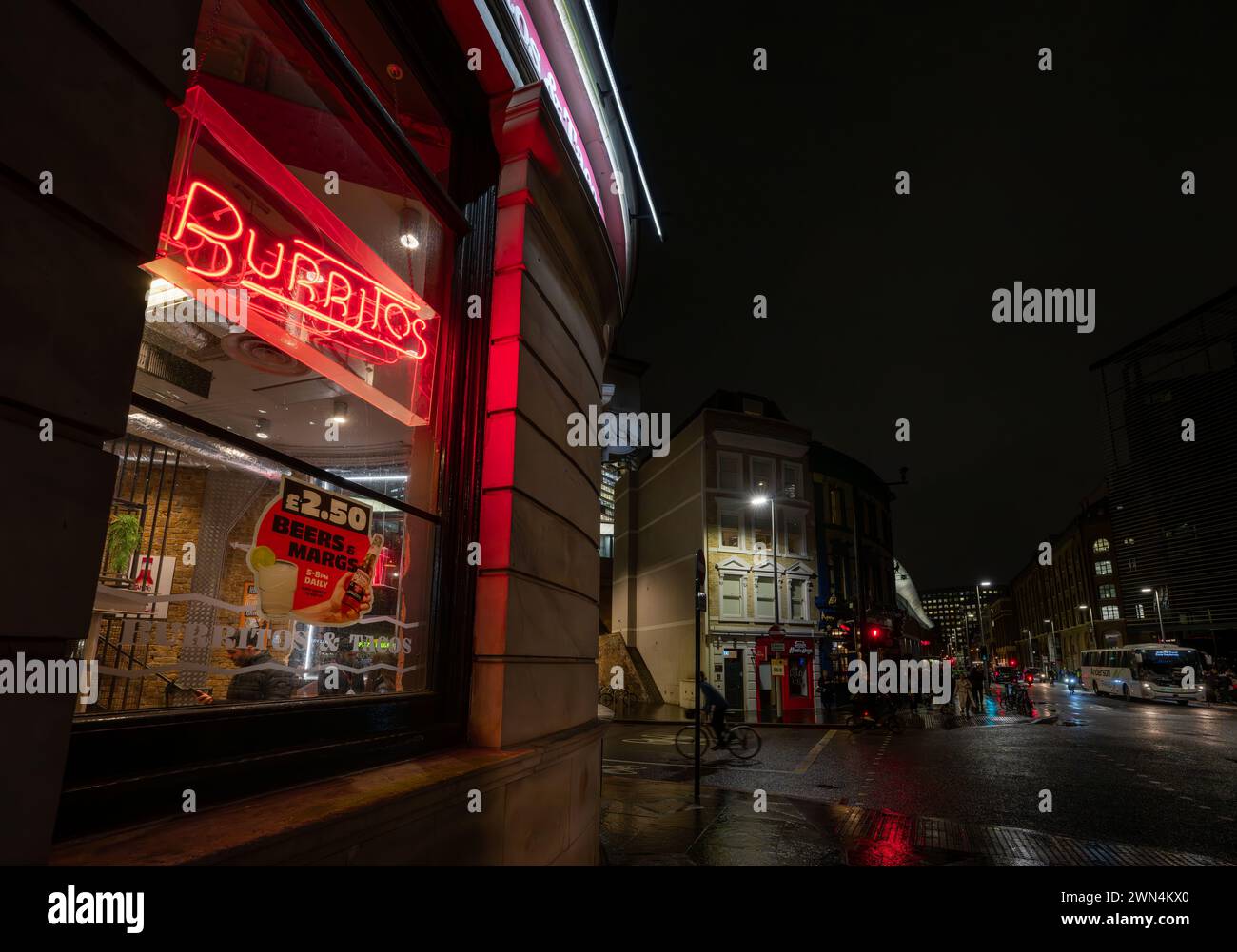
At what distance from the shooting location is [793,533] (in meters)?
34.8

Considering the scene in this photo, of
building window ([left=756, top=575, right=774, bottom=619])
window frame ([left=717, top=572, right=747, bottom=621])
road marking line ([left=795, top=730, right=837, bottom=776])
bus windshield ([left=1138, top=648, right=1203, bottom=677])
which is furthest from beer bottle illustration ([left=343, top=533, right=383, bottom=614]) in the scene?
bus windshield ([left=1138, top=648, right=1203, bottom=677])

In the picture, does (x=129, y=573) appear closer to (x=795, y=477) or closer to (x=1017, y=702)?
(x=1017, y=702)

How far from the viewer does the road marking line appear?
1295 cm

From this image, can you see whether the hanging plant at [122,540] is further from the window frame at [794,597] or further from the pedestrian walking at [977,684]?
the window frame at [794,597]

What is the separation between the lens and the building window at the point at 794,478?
35.4 metres

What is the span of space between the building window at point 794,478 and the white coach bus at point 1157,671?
68.3ft

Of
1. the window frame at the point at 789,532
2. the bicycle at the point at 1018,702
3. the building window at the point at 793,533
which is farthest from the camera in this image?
the building window at the point at 793,533

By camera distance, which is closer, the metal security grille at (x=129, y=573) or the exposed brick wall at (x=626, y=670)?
the metal security grille at (x=129, y=573)

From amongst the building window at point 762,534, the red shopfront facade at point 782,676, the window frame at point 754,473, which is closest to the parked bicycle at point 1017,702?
the red shopfront facade at point 782,676

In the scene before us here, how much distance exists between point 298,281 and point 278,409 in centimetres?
132

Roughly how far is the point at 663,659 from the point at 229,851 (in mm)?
34460

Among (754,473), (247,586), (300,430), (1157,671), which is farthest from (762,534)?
(247,586)

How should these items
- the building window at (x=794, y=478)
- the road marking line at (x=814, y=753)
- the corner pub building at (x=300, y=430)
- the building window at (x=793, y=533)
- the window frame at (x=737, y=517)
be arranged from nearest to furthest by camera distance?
the corner pub building at (x=300, y=430) < the road marking line at (x=814, y=753) < the window frame at (x=737, y=517) < the building window at (x=793, y=533) < the building window at (x=794, y=478)
